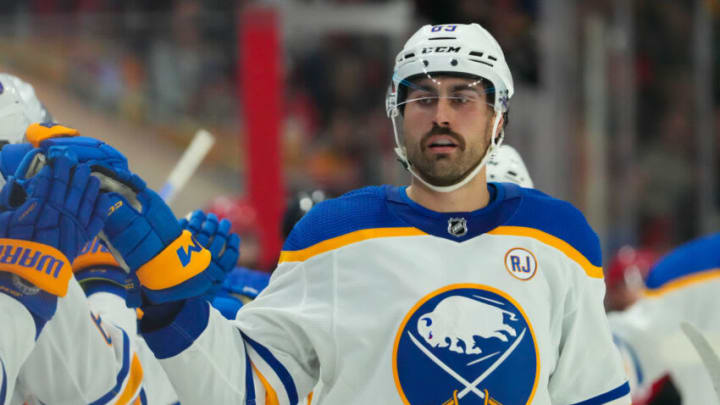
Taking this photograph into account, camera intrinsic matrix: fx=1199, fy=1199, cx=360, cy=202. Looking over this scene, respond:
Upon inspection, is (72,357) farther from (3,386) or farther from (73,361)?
(3,386)

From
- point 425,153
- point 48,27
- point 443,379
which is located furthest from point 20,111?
point 48,27

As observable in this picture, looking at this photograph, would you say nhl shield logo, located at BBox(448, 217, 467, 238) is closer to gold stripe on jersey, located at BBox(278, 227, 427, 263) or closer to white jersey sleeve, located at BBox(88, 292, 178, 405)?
gold stripe on jersey, located at BBox(278, 227, 427, 263)

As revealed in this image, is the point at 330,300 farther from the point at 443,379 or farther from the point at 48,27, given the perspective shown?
the point at 48,27

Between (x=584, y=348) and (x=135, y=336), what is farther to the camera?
(x=135, y=336)

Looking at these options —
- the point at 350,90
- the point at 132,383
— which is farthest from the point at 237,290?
the point at 350,90

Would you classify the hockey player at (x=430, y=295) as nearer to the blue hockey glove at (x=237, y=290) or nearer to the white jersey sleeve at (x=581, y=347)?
the white jersey sleeve at (x=581, y=347)

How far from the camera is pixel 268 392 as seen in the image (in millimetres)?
2244

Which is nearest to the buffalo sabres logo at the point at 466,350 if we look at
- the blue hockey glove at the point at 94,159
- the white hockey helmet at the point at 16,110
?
the blue hockey glove at the point at 94,159

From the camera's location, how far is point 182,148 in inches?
211

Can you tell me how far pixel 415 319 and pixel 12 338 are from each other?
0.72 m

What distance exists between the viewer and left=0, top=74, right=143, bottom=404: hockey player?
2.31m

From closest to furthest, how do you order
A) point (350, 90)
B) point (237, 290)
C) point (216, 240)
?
point (216, 240) < point (237, 290) < point (350, 90)

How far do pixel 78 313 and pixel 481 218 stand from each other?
2.63 ft

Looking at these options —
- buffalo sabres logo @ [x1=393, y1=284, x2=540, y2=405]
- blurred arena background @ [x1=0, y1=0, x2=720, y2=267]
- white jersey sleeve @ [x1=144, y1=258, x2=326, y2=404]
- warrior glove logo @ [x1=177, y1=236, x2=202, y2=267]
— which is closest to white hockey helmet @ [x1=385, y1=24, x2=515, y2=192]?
buffalo sabres logo @ [x1=393, y1=284, x2=540, y2=405]
